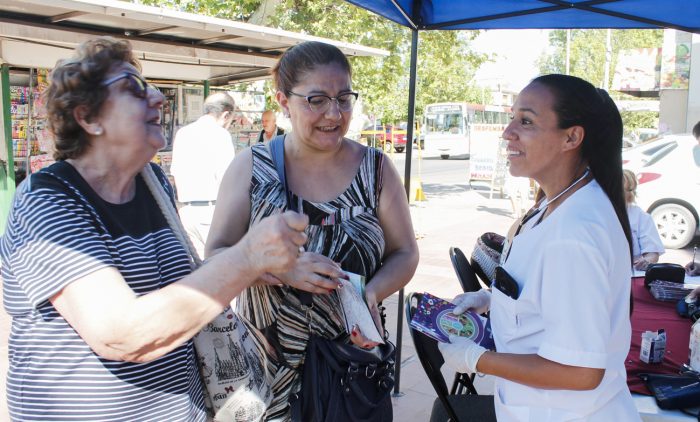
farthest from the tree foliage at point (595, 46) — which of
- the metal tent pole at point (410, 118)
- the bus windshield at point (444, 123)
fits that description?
the metal tent pole at point (410, 118)

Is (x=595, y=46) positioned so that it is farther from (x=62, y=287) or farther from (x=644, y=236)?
(x=62, y=287)

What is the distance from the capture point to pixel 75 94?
1.45m

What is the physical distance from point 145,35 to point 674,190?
Answer: 840 cm

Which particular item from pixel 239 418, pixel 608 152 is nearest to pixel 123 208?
pixel 239 418

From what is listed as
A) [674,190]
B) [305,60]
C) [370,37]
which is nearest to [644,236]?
[305,60]

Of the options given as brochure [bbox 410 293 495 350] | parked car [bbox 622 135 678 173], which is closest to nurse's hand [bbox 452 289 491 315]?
brochure [bbox 410 293 495 350]

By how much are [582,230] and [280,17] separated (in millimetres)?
10054

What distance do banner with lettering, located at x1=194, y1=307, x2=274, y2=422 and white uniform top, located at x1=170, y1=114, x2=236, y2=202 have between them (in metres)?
4.27

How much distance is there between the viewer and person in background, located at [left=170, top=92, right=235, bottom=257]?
5.81m

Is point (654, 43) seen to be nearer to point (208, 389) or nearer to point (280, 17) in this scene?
point (280, 17)

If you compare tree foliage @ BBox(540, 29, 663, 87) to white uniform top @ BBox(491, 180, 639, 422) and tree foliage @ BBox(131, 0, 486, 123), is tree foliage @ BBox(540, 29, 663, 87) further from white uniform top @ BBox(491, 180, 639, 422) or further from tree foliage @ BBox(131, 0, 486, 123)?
white uniform top @ BBox(491, 180, 639, 422)

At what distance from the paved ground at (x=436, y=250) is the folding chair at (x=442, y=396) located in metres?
1.25

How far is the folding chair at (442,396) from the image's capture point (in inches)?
79.0

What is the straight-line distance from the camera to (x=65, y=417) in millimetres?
1390
